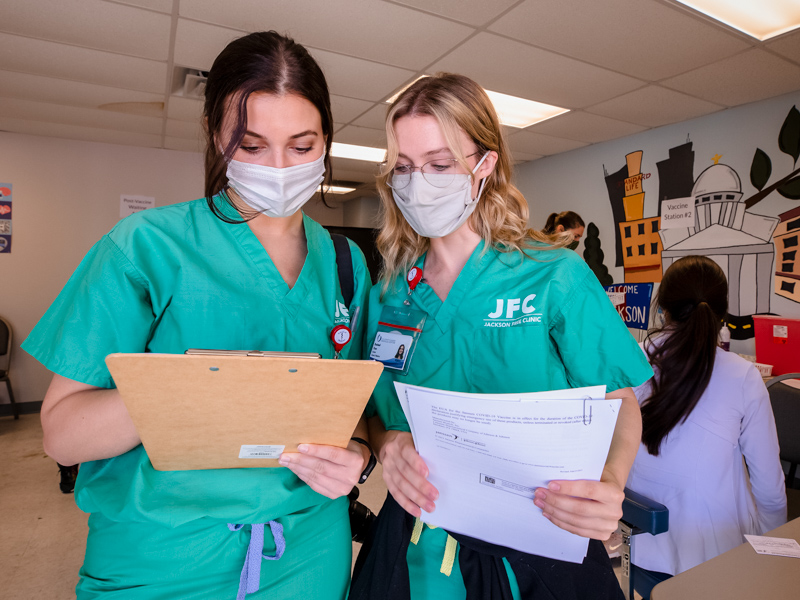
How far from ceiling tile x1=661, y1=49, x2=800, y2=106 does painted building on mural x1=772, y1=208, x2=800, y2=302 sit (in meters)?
0.87

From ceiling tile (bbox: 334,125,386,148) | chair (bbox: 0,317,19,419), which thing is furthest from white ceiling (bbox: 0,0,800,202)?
chair (bbox: 0,317,19,419)

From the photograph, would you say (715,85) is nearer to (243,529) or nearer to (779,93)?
(779,93)

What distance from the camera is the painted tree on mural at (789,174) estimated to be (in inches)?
135

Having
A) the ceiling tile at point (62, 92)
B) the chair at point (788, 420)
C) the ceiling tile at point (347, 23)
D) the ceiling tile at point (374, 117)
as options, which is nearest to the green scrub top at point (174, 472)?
the ceiling tile at point (347, 23)

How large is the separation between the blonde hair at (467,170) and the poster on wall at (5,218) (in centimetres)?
557

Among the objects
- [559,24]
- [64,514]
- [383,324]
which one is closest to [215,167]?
[383,324]

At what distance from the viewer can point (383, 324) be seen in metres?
1.11

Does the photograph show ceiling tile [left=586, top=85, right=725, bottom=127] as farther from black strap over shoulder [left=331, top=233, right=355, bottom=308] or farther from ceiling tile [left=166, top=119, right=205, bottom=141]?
ceiling tile [left=166, top=119, right=205, bottom=141]

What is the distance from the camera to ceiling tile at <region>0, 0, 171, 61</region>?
245cm

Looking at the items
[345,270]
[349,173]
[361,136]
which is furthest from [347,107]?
[345,270]

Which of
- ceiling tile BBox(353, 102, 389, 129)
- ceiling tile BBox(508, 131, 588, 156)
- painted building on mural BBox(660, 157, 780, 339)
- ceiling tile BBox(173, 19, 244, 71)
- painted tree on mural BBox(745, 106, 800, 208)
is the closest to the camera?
ceiling tile BBox(173, 19, 244, 71)

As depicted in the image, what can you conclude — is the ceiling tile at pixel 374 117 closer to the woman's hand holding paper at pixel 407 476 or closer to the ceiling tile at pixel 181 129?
the ceiling tile at pixel 181 129

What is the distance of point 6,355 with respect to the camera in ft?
16.5

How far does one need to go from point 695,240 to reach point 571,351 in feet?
12.7
